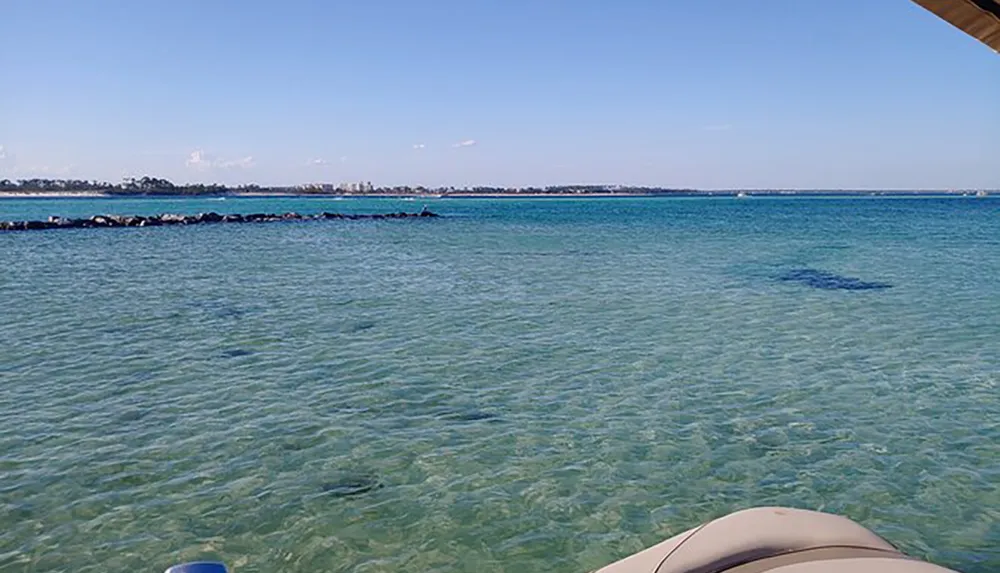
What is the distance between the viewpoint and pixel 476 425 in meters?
8.16

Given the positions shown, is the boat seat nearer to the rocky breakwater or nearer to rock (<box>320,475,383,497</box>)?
rock (<box>320,475,383,497</box>)

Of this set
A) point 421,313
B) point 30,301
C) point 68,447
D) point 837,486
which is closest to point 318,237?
point 30,301

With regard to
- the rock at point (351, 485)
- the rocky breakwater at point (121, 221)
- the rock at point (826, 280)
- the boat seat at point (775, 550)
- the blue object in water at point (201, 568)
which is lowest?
the rock at point (351, 485)

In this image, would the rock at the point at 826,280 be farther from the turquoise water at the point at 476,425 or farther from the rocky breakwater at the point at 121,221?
the rocky breakwater at the point at 121,221

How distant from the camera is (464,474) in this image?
679 centimetres

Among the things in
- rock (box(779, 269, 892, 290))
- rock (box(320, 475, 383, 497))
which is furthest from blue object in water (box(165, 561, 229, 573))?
rock (box(779, 269, 892, 290))

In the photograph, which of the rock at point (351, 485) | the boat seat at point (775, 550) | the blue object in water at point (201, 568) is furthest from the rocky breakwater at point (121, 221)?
the boat seat at point (775, 550)

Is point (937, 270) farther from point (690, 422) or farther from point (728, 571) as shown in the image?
point (728, 571)

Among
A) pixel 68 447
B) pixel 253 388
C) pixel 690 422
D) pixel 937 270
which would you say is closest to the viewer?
pixel 68 447

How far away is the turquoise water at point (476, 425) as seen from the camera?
5645 millimetres

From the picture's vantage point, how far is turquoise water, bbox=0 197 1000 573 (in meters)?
5.64

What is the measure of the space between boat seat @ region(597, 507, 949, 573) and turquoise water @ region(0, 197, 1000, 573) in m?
2.29

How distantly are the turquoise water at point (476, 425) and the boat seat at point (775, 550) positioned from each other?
2288 mm

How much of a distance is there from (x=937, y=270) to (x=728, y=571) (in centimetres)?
2697
